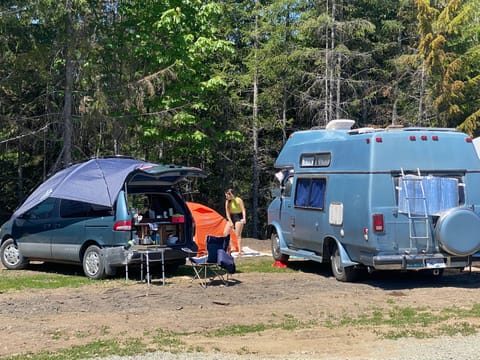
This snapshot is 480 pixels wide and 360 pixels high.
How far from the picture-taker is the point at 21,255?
41.3ft

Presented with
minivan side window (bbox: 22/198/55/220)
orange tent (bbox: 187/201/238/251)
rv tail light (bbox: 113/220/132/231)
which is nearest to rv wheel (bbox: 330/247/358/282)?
rv tail light (bbox: 113/220/132/231)

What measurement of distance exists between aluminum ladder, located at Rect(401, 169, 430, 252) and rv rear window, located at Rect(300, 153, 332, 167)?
1690 mm

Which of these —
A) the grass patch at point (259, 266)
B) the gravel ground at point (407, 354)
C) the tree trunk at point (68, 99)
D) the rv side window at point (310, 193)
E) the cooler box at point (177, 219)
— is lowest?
the gravel ground at point (407, 354)

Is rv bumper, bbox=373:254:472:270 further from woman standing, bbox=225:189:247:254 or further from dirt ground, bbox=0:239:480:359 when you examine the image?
woman standing, bbox=225:189:247:254

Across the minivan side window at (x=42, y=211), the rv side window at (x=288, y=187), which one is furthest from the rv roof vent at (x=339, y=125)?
the minivan side window at (x=42, y=211)

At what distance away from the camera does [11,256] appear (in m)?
12.9

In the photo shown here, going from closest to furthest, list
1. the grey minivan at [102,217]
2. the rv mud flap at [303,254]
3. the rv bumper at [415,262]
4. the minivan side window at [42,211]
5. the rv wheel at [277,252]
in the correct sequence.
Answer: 1. the rv bumper at [415,262]
2. the grey minivan at [102,217]
3. the rv mud flap at [303,254]
4. the minivan side window at [42,211]
5. the rv wheel at [277,252]

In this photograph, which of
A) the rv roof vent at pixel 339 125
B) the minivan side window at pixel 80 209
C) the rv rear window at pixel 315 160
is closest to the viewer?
the minivan side window at pixel 80 209

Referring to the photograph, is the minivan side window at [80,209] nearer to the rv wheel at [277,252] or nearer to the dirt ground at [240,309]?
the dirt ground at [240,309]

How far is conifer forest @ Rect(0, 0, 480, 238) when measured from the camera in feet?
62.6

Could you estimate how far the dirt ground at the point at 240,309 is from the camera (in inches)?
269

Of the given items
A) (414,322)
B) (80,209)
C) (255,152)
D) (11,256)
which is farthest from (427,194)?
(255,152)

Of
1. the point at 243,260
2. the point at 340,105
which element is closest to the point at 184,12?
the point at 340,105

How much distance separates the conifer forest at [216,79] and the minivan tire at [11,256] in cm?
594
